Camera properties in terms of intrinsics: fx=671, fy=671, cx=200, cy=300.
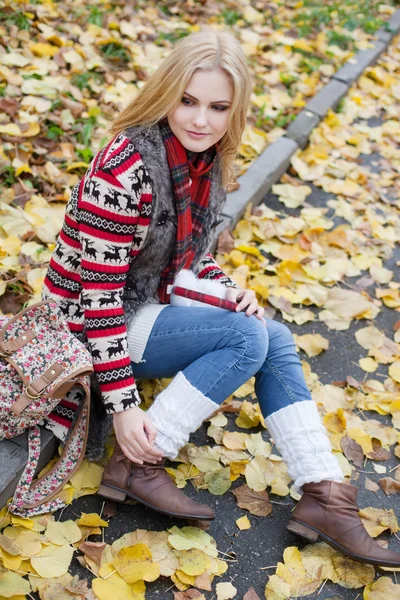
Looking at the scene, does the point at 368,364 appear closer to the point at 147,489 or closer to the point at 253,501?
the point at 253,501

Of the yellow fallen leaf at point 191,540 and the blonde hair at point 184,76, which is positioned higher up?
the blonde hair at point 184,76

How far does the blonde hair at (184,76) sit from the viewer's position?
1.67 meters

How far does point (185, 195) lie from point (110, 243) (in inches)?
10.7

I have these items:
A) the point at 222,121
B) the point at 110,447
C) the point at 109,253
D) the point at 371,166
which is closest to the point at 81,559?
the point at 110,447

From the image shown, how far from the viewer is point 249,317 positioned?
191 centimetres

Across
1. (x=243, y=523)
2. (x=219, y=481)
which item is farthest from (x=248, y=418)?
(x=243, y=523)

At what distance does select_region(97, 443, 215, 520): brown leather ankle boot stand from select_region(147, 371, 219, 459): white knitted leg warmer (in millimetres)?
73

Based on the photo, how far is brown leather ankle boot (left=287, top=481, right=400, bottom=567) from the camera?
1805 millimetres

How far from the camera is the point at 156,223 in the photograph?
1.75 meters

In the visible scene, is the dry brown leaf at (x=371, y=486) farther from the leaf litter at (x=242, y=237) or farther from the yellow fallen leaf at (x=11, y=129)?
the yellow fallen leaf at (x=11, y=129)

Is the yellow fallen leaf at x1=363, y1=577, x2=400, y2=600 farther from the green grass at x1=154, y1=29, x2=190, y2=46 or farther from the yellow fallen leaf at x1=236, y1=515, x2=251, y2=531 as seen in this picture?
the green grass at x1=154, y1=29, x2=190, y2=46

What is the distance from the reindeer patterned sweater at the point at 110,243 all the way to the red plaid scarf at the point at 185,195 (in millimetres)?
109

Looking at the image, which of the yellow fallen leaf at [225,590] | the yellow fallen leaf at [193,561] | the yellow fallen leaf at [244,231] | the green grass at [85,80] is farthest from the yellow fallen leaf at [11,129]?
the yellow fallen leaf at [225,590]

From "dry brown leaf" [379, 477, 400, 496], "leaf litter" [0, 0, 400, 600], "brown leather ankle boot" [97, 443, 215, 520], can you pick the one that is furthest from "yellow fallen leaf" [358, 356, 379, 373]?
"brown leather ankle boot" [97, 443, 215, 520]
